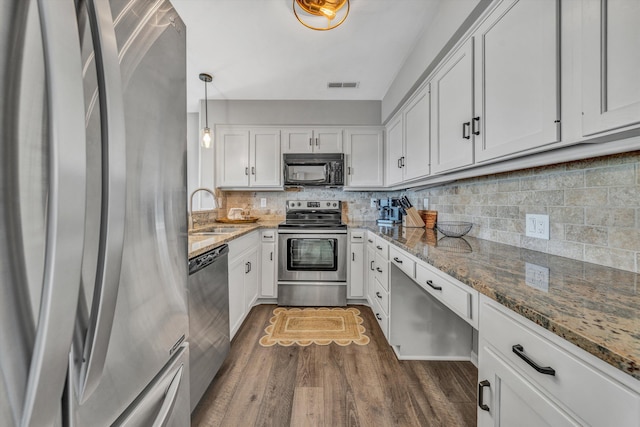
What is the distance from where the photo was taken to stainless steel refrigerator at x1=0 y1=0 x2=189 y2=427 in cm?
37

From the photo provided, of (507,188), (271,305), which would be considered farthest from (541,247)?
(271,305)

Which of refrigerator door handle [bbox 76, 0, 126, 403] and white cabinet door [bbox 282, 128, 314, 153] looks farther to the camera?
white cabinet door [bbox 282, 128, 314, 153]

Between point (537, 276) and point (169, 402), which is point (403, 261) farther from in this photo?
point (169, 402)

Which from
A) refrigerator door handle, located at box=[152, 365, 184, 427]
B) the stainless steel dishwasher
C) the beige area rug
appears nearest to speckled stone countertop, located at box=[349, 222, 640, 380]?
refrigerator door handle, located at box=[152, 365, 184, 427]

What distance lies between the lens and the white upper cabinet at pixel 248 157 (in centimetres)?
338

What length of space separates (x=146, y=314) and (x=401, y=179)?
2475 mm

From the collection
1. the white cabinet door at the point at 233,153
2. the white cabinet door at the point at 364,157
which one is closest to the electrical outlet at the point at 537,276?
the white cabinet door at the point at 364,157

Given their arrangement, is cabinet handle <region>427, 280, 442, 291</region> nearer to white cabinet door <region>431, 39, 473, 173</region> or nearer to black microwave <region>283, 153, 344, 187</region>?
white cabinet door <region>431, 39, 473, 173</region>

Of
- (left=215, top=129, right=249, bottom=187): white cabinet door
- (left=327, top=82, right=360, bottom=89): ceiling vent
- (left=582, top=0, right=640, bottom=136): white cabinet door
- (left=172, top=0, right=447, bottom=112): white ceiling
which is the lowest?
(left=582, top=0, right=640, bottom=136): white cabinet door

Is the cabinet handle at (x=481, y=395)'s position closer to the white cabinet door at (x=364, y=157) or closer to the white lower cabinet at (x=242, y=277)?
the white lower cabinet at (x=242, y=277)

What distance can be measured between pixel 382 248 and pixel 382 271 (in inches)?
7.8

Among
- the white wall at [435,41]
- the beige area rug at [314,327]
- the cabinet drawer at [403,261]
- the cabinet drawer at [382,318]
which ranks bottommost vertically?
the beige area rug at [314,327]

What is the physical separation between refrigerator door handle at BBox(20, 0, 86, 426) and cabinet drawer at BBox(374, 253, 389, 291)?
2.01 metres

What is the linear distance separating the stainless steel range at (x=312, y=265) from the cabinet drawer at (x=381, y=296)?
0.53 metres
